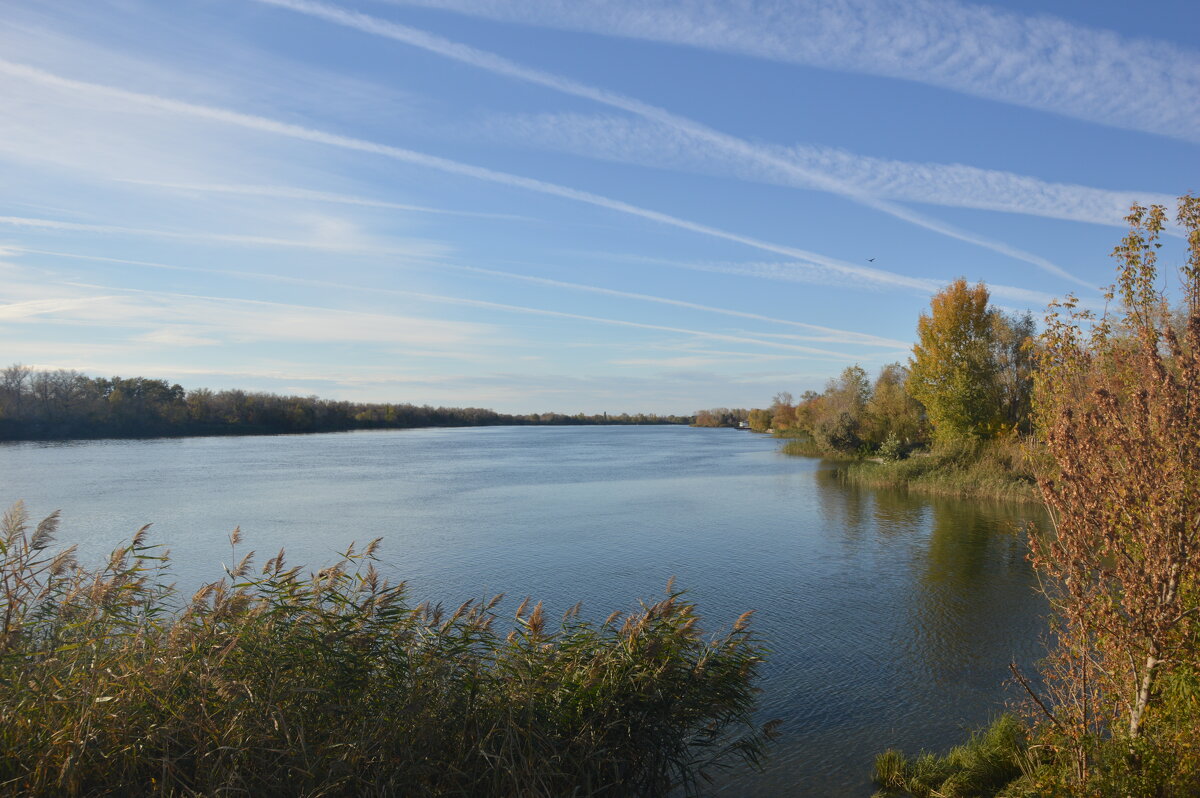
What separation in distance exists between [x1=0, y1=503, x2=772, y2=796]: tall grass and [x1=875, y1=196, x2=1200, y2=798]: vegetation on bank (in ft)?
8.95

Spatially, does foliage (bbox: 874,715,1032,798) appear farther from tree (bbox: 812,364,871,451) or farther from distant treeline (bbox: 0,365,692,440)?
distant treeline (bbox: 0,365,692,440)

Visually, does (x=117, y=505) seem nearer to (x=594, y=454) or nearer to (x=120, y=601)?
(x=120, y=601)

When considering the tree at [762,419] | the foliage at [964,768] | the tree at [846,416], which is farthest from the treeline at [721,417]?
the foliage at [964,768]

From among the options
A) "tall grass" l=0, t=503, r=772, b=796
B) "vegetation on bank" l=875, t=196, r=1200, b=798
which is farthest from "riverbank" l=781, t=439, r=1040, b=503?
"tall grass" l=0, t=503, r=772, b=796

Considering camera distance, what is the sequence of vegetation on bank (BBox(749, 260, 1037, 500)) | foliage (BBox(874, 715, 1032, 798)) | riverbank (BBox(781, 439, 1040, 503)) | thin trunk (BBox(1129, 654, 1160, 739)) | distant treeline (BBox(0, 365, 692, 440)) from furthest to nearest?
distant treeline (BBox(0, 365, 692, 440)) → vegetation on bank (BBox(749, 260, 1037, 500)) → riverbank (BBox(781, 439, 1040, 503)) → foliage (BBox(874, 715, 1032, 798)) → thin trunk (BBox(1129, 654, 1160, 739))

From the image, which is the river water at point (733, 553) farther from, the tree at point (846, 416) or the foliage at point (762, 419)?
the foliage at point (762, 419)

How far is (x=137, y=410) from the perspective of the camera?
72812 millimetres

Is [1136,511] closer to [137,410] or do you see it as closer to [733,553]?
[733,553]

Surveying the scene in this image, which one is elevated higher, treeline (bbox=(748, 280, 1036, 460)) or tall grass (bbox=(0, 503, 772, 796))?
treeline (bbox=(748, 280, 1036, 460))

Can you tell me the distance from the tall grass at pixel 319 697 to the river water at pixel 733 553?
1810 millimetres

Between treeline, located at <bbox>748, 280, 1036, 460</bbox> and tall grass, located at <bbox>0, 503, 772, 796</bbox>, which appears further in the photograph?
treeline, located at <bbox>748, 280, 1036, 460</bbox>

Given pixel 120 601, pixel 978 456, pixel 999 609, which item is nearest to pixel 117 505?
pixel 120 601

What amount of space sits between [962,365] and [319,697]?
32.5 m

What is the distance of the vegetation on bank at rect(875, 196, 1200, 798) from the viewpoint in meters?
4.80
